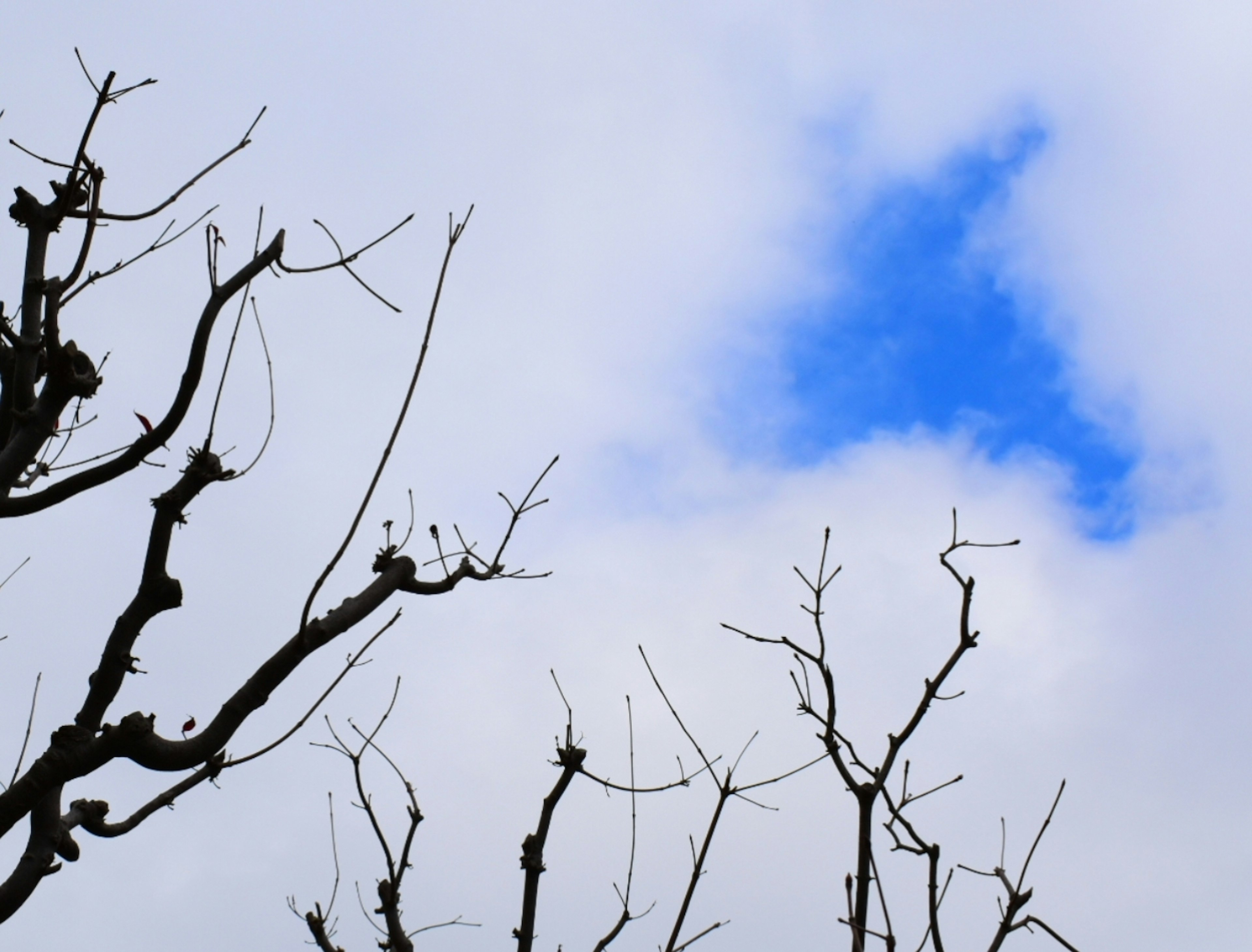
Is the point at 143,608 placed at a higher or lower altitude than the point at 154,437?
lower

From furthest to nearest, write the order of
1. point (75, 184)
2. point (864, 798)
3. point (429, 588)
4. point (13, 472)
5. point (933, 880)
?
point (429, 588) < point (75, 184) < point (13, 472) < point (864, 798) < point (933, 880)

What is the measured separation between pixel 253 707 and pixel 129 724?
466 millimetres

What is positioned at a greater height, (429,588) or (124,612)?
(429,588)

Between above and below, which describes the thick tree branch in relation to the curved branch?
below

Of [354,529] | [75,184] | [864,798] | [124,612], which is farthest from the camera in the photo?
[75,184]

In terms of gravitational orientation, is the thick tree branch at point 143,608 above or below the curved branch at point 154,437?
below

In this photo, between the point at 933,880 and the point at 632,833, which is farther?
the point at 632,833

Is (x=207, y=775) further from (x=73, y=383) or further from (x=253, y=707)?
(x=73, y=383)

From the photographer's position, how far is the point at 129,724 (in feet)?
12.4

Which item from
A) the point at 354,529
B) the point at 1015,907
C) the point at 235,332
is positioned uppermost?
the point at 235,332

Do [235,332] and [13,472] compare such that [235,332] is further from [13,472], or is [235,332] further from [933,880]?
[933,880]

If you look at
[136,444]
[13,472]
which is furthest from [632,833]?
[13,472]

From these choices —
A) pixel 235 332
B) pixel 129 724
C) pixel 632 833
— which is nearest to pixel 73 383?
pixel 235 332

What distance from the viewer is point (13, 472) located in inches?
162
